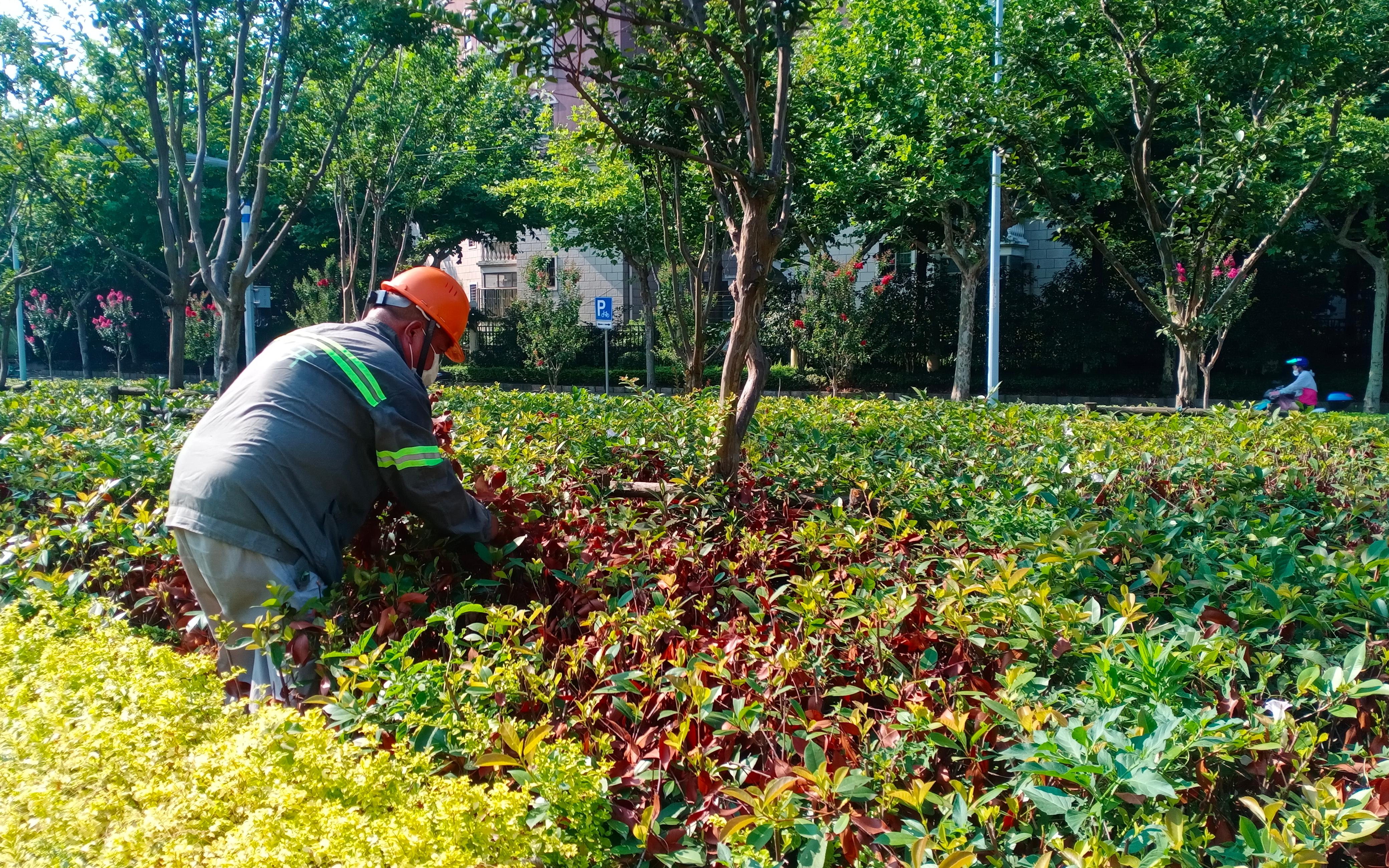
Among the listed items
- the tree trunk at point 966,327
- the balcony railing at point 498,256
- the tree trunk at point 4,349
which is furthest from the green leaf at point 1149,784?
the balcony railing at point 498,256

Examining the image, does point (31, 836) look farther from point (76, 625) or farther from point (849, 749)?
point (849, 749)

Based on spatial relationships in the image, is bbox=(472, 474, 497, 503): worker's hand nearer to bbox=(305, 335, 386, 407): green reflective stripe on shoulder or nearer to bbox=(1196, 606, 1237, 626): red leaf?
bbox=(305, 335, 386, 407): green reflective stripe on shoulder

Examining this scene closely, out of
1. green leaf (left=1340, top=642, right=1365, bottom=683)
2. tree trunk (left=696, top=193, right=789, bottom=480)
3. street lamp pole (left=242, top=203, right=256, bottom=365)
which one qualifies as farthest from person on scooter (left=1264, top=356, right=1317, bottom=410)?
street lamp pole (left=242, top=203, right=256, bottom=365)

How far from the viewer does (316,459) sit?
2.92 m

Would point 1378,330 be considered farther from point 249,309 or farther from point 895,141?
point 249,309

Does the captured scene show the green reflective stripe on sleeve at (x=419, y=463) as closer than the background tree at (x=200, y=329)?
Yes

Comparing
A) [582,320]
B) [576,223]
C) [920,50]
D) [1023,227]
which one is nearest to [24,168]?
[576,223]

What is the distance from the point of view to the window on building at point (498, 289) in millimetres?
36938

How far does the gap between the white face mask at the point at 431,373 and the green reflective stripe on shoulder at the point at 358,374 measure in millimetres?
497

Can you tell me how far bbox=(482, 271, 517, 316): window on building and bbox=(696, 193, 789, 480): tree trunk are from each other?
32.6 metres

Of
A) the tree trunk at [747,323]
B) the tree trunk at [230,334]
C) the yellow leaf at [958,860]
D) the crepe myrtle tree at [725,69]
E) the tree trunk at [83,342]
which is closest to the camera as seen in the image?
the yellow leaf at [958,860]

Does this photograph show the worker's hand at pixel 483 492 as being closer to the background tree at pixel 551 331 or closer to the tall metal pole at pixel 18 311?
the tall metal pole at pixel 18 311

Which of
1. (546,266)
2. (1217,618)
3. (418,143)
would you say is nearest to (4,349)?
(418,143)

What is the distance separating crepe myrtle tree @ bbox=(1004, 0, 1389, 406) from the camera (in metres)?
8.58
